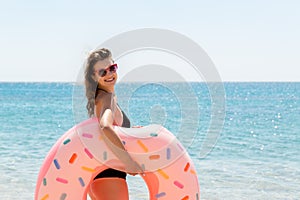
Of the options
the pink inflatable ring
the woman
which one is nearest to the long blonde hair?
the woman

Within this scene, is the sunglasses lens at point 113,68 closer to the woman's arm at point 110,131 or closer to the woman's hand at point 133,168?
the woman's arm at point 110,131

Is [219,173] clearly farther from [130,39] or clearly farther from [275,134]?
[275,134]

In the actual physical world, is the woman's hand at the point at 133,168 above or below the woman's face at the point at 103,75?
below

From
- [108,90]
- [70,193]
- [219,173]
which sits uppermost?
[108,90]

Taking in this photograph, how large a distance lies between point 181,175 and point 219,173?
397 cm

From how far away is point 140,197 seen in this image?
6027 mm

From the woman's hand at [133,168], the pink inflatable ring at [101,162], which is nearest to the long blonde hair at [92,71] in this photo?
the pink inflatable ring at [101,162]

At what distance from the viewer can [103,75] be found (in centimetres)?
325

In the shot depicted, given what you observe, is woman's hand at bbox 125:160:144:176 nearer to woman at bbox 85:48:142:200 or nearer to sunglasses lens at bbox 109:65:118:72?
woman at bbox 85:48:142:200

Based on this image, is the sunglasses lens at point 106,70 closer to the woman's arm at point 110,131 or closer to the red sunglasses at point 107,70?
the red sunglasses at point 107,70

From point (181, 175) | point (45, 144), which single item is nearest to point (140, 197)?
point (181, 175)

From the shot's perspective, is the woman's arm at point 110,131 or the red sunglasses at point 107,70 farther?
the red sunglasses at point 107,70

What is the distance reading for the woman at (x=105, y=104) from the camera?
10.5 feet

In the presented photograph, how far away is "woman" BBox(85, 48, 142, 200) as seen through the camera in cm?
320
